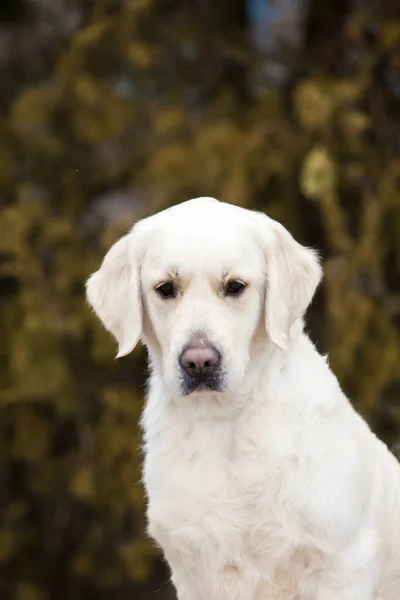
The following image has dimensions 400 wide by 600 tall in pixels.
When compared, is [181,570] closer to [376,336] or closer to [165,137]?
[376,336]

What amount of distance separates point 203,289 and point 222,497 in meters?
0.55

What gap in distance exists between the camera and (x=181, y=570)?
2.86 metres

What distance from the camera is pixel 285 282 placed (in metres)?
2.85

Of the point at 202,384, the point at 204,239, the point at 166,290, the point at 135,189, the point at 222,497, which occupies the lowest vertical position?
the point at 135,189

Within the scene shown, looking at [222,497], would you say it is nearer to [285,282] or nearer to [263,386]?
[263,386]

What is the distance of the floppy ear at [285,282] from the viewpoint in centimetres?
279

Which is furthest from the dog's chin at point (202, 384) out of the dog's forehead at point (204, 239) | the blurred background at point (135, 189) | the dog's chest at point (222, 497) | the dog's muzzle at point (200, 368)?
the blurred background at point (135, 189)

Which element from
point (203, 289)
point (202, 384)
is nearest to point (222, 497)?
point (202, 384)

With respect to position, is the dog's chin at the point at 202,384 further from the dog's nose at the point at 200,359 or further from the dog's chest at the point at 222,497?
the dog's chest at the point at 222,497

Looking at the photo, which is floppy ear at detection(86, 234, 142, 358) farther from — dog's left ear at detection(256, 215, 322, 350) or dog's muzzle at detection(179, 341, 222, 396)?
dog's left ear at detection(256, 215, 322, 350)

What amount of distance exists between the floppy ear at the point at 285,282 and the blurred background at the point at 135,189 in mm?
1894

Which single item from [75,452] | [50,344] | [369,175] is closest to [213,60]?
[369,175]

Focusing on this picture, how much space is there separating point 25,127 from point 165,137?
0.78 metres

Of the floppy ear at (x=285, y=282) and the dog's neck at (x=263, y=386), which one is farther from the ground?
the floppy ear at (x=285, y=282)
